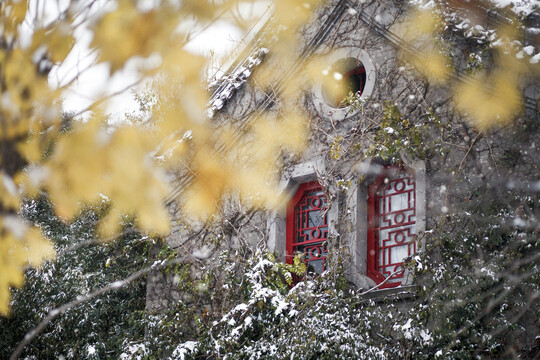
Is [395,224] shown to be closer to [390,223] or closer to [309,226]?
[390,223]

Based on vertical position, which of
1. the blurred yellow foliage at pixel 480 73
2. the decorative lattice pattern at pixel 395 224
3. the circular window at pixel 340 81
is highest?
the circular window at pixel 340 81

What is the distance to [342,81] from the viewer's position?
9062mm

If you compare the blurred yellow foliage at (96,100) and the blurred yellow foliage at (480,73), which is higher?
the blurred yellow foliage at (480,73)

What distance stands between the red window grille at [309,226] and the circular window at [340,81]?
0.94 meters

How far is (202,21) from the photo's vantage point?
3.49 meters

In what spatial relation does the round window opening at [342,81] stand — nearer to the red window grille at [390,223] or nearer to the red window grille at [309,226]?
the red window grille at [309,226]

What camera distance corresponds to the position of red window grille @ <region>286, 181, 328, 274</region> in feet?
28.5

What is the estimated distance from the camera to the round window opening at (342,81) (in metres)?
8.96

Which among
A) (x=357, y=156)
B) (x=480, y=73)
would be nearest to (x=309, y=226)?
(x=357, y=156)

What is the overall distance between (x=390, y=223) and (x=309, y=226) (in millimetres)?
1177

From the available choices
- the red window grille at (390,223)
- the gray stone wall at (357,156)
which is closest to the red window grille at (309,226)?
the gray stone wall at (357,156)

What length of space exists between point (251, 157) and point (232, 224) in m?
0.90

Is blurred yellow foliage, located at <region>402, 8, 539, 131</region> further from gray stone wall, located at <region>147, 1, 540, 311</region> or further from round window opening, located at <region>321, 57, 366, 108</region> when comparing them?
round window opening, located at <region>321, 57, 366, 108</region>

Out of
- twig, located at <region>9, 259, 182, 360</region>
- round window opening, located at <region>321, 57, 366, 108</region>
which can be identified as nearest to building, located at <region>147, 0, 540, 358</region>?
→ round window opening, located at <region>321, 57, 366, 108</region>
